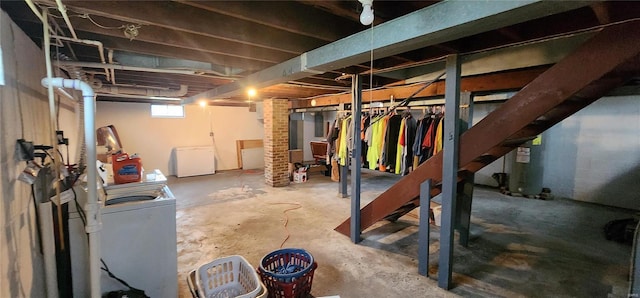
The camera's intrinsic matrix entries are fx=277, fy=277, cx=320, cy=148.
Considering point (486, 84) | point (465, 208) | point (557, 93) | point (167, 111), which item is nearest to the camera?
point (557, 93)

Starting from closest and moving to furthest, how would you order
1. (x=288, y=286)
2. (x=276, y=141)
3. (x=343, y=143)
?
(x=288, y=286), (x=343, y=143), (x=276, y=141)

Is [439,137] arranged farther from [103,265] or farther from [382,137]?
[103,265]

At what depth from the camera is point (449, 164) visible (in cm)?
229

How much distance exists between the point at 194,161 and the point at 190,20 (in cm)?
601

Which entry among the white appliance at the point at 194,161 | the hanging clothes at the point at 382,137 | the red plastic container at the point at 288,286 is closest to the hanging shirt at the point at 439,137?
the hanging clothes at the point at 382,137

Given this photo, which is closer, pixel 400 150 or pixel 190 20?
pixel 190 20

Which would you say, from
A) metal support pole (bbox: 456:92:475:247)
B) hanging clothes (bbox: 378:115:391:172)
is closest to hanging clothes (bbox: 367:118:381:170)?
hanging clothes (bbox: 378:115:391:172)

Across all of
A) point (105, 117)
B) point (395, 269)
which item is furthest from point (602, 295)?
point (105, 117)

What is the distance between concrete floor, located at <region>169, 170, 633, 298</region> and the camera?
2.39m

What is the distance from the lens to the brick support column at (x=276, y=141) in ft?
19.4

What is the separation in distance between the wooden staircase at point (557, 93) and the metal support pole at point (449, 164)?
88 mm

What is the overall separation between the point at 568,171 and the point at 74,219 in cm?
702

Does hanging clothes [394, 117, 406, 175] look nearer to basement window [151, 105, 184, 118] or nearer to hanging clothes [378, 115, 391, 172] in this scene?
hanging clothes [378, 115, 391, 172]

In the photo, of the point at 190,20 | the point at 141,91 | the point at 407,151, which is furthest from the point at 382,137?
the point at 141,91
